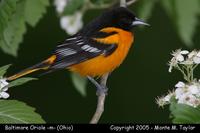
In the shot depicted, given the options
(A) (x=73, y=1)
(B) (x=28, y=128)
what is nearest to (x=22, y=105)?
(B) (x=28, y=128)

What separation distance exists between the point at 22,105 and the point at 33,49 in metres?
4.33

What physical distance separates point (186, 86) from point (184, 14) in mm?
851

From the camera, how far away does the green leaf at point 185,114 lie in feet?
9.78

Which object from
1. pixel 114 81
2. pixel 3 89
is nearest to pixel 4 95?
pixel 3 89

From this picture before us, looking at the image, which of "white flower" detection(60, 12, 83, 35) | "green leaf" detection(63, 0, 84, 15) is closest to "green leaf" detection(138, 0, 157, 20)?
"green leaf" detection(63, 0, 84, 15)

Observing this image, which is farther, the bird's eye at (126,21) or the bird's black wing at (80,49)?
the bird's eye at (126,21)

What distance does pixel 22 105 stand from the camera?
340cm

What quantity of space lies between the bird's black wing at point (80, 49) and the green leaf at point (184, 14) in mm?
1269

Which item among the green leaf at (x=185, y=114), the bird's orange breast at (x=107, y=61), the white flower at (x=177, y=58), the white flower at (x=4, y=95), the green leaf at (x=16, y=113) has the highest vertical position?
the green leaf at (x=185, y=114)

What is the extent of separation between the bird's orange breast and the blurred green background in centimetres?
124

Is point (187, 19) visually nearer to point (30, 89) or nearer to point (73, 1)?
point (73, 1)

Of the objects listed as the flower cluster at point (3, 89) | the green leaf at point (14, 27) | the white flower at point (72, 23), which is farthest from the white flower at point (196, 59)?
the white flower at point (72, 23)

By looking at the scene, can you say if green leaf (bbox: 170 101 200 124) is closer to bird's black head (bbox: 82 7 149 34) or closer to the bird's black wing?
the bird's black wing

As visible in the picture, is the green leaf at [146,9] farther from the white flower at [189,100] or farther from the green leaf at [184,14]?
A: the white flower at [189,100]
